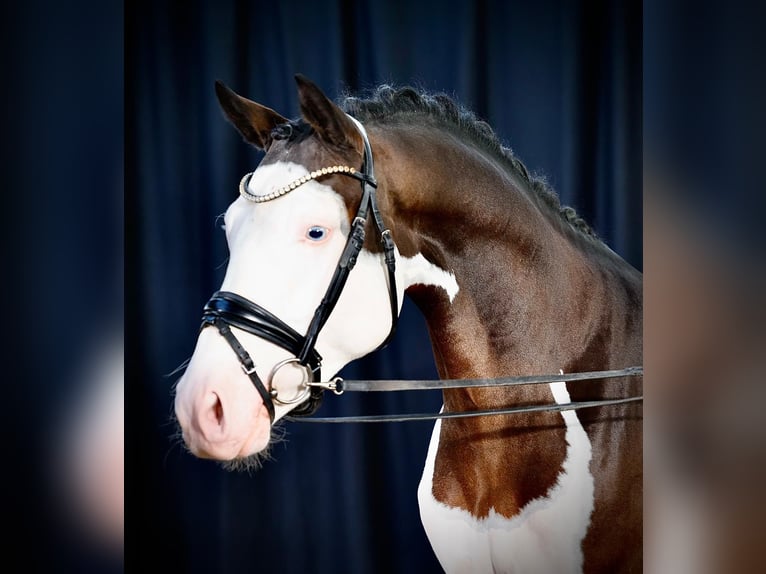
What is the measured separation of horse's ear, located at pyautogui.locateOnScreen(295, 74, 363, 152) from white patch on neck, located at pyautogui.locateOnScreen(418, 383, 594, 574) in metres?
0.69

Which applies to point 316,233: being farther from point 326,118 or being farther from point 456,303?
point 456,303

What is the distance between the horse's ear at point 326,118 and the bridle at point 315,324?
1.4 inches

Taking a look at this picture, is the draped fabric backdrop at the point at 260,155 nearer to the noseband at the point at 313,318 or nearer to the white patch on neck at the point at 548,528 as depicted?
the white patch on neck at the point at 548,528

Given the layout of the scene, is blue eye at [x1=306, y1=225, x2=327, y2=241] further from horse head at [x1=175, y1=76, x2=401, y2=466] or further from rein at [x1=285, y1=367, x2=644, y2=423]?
rein at [x1=285, y1=367, x2=644, y2=423]

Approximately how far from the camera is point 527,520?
136 centimetres

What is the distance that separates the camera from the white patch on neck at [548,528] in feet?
4.41

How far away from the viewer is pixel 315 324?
1.16 meters

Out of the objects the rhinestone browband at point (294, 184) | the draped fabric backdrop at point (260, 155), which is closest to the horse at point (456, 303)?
the rhinestone browband at point (294, 184)

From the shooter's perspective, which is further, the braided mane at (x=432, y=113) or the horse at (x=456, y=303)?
the braided mane at (x=432, y=113)

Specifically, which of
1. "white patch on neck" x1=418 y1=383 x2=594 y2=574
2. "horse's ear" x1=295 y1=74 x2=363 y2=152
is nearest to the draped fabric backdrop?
"white patch on neck" x1=418 y1=383 x2=594 y2=574

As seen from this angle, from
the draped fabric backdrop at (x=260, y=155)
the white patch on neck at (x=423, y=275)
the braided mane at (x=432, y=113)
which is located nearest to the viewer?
the white patch on neck at (x=423, y=275)
